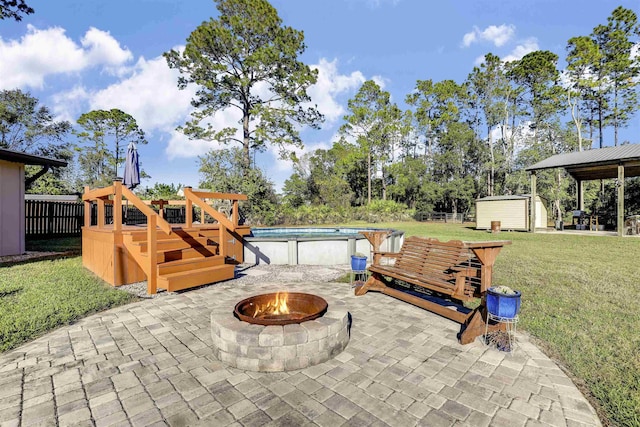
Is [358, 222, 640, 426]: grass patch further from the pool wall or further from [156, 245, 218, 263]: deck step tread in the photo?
[156, 245, 218, 263]: deck step tread

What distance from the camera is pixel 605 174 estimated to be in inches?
683

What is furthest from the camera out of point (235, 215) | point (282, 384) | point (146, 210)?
point (235, 215)

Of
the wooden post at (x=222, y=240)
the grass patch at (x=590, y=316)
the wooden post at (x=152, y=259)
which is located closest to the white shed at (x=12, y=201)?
the wooden post at (x=152, y=259)

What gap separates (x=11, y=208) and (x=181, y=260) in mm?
7123

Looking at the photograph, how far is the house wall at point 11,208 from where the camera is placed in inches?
322

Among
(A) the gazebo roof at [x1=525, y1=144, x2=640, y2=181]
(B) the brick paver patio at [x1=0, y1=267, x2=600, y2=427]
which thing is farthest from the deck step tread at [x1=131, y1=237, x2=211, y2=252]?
(A) the gazebo roof at [x1=525, y1=144, x2=640, y2=181]

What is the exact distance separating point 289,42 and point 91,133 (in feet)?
79.8

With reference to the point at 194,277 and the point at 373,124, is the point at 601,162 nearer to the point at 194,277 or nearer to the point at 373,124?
the point at 194,277

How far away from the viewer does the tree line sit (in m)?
17.5

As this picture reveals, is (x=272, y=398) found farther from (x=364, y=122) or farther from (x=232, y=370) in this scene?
(x=364, y=122)

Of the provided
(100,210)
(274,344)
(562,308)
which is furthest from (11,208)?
(562,308)

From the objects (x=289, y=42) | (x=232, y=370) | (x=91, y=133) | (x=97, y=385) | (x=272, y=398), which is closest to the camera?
(x=272, y=398)

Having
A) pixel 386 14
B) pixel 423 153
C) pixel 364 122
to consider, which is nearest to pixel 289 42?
pixel 386 14

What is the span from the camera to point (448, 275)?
3.80 m
